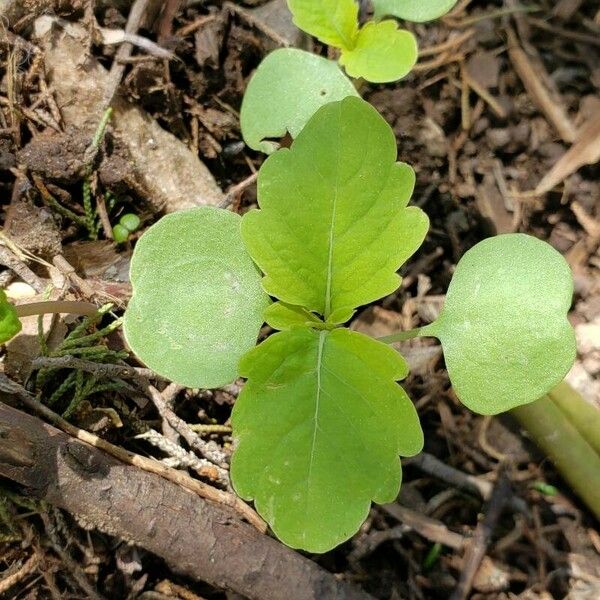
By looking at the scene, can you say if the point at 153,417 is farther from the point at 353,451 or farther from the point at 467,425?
the point at 467,425

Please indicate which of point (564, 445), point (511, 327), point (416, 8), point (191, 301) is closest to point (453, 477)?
point (564, 445)

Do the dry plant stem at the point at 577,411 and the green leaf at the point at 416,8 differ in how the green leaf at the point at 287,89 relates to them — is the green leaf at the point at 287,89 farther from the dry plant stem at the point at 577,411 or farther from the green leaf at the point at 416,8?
the dry plant stem at the point at 577,411

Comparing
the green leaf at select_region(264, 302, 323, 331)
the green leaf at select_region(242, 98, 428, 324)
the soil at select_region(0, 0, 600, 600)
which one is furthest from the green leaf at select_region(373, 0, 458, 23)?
the green leaf at select_region(264, 302, 323, 331)

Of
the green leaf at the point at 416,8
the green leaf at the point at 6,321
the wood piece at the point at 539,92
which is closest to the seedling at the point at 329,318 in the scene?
the green leaf at the point at 6,321

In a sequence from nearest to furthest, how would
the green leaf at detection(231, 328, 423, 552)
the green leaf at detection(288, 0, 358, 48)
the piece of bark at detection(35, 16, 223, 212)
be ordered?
the green leaf at detection(231, 328, 423, 552)
the green leaf at detection(288, 0, 358, 48)
the piece of bark at detection(35, 16, 223, 212)

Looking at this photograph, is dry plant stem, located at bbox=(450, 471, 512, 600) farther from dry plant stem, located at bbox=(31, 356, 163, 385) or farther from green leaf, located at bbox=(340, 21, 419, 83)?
green leaf, located at bbox=(340, 21, 419, 83)
